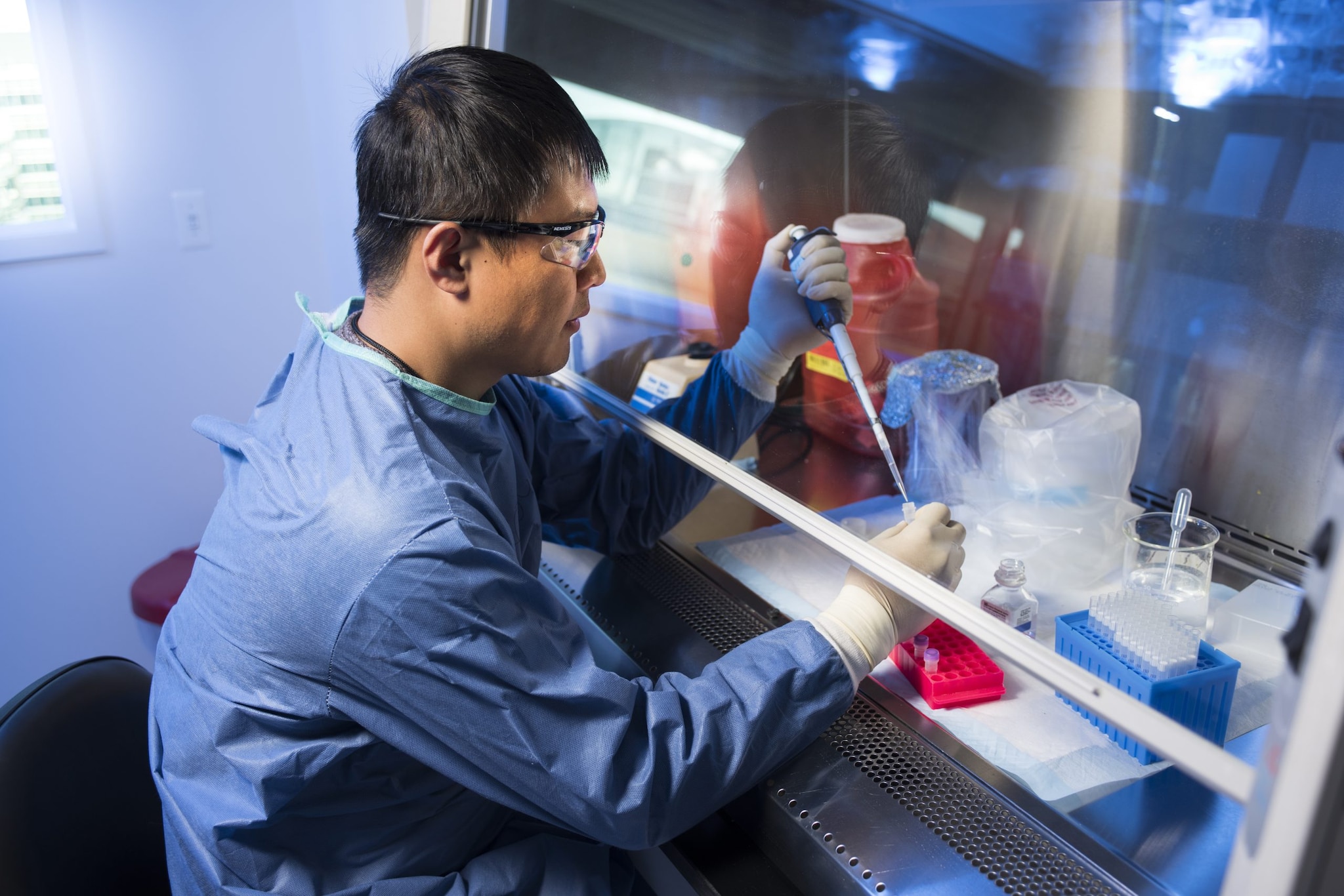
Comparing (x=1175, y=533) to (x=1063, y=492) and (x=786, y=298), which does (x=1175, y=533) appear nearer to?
(x=1063, y=492)

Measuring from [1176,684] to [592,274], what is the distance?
2.48ft

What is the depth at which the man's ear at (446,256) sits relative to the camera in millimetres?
969

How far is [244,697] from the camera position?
3.14 ft

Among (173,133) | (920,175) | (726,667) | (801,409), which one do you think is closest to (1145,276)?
(920,175)

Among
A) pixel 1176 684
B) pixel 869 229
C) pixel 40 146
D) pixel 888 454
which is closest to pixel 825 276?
pixel 869 229

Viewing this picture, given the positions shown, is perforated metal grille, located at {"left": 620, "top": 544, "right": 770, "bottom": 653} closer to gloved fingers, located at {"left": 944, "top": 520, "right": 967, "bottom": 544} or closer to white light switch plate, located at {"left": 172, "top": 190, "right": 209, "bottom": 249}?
gloved fingers, located at {"left": 944, "top": 520, "right": 967, "bottom": 544}

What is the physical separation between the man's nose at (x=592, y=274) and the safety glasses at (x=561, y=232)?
0.02 meters

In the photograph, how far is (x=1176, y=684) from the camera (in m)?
0.82

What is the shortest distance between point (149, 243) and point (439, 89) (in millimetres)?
1595

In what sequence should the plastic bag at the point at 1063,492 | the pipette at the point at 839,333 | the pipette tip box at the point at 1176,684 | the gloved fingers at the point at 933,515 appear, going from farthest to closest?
the pipette at the point at 839,333
the plastic bag at the point at 1063,492
the gloved fingers at the point at 933,515
the pipette tip box at the point at 1176,684

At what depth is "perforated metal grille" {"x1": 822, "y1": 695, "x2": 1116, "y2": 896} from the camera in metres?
0.83

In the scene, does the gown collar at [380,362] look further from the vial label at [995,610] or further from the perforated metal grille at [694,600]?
the vial label at [995,610]

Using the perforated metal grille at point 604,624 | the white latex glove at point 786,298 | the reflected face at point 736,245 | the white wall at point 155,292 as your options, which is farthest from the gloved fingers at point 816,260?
the white wall at point 155,292

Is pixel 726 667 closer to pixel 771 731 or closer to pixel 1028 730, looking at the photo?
pixel 771 731
